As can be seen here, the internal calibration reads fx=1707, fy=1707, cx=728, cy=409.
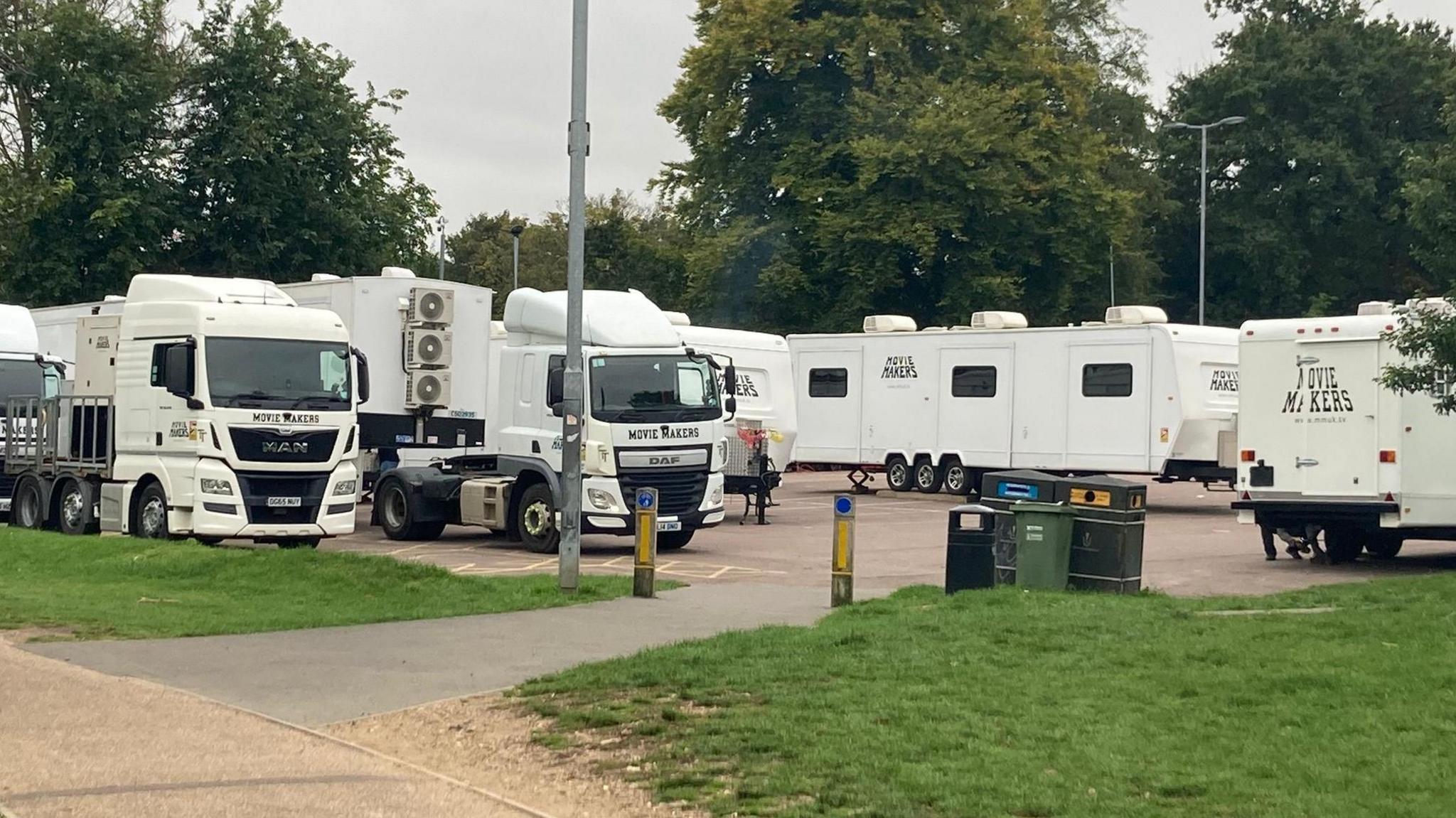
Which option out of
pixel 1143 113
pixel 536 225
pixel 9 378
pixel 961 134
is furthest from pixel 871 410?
pixel 536 225

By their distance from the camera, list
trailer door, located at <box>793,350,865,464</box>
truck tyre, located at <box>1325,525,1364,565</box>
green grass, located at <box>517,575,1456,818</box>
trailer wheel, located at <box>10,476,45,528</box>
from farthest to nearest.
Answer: trailer door, located at <box>793,350,865,464</box>
trailer wheel, located at <box>10,476,45,528</box>
truck tyre, located at <box>1325,525,1364,565</box>
green grass, located at <box>517,575,1456,818</box>

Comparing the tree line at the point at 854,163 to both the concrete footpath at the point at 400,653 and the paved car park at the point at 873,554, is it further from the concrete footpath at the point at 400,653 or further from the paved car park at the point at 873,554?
the concrete footpath at the point at 400,653

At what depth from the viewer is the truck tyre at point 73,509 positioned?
22.7 m

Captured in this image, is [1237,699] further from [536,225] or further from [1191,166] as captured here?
[536,225]

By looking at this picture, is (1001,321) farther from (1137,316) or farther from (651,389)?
(651,389)

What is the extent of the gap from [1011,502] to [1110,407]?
15752mm

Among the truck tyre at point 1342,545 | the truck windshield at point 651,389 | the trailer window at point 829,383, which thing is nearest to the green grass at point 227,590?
the truck windshield at point 651,389

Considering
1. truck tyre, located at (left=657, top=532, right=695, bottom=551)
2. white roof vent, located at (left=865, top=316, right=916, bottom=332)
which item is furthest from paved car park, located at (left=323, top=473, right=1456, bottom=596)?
white roof vent, located at (left=865, top=316, right=916, bottom=332)

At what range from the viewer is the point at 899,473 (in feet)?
112

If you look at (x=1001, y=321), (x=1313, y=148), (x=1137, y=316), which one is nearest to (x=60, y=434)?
(x=1001, y=321)

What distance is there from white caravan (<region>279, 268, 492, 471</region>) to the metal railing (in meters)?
3.58

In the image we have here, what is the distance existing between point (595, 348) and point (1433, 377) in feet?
32.7

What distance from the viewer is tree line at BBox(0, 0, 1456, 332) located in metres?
40.6

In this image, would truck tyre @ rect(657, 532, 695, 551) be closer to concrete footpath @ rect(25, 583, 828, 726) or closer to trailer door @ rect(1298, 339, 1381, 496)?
concrete footpath @ rect(25, 583, 828, 726)
